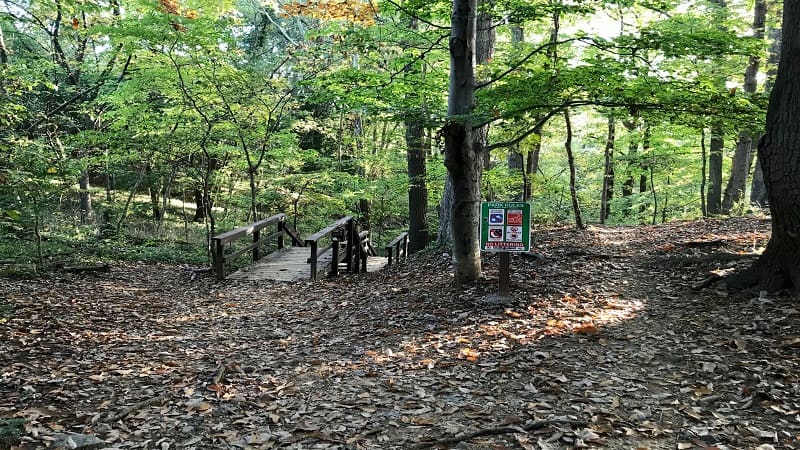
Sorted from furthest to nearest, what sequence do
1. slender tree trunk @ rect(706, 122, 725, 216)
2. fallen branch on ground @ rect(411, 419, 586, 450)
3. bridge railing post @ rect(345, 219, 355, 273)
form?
slender tree trunk @ rect(706, 122, 725, 216) < bridge railing post @ rect(345, 219, 355, 273) < fallen branch on ground @ rect(411, 419, 586, 450)

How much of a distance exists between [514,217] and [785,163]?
111 inches

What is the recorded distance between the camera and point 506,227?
6.30 metres

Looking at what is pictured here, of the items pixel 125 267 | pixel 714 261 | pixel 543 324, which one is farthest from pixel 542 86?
pixel 125 267

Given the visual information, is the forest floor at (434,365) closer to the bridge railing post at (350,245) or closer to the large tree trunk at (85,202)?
the bridge railing post at (350,245)

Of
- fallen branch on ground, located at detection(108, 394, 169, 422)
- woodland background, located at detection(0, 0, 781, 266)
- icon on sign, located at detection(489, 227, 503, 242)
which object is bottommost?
fallen branch on ground, located at detection(108, 394, 169, 422)

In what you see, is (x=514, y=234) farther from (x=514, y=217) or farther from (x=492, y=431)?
(x=492, y=431)

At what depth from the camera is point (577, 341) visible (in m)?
5.07

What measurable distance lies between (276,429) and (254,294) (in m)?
5.36

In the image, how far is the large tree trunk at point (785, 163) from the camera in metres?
5.07

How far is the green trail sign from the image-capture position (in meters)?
6.27

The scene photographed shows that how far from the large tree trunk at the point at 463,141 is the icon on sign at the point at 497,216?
51 cm

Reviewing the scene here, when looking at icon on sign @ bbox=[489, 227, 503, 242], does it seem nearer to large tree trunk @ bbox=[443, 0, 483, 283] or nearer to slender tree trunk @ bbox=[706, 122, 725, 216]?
large tree trunk @ bbox=[443, 0, 483, 283]

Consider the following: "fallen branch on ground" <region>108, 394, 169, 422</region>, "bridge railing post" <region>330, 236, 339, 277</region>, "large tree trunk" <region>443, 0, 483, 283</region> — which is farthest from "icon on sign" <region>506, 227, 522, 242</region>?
"bridge railing post" <region>330, 236, 339, 277</region>

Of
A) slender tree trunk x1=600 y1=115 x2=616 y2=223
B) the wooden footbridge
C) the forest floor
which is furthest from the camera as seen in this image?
slender tree trunk x1=600 y1=115 x2=616 y2=223
